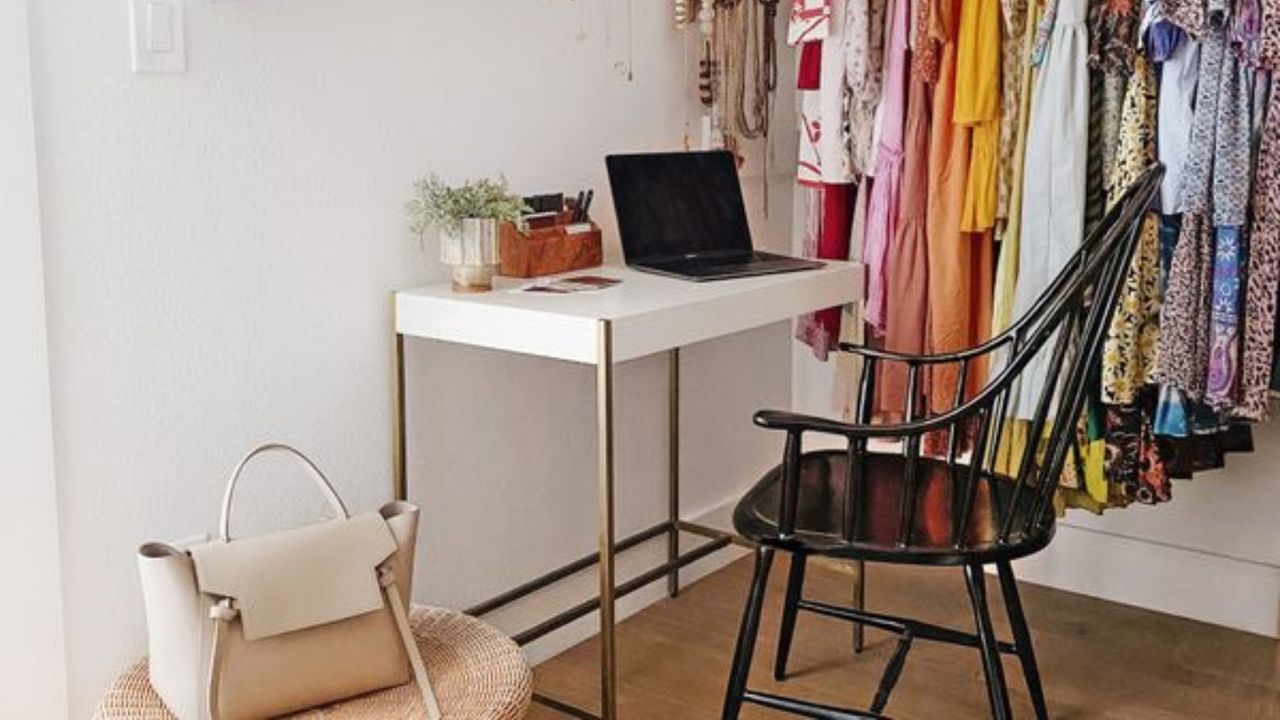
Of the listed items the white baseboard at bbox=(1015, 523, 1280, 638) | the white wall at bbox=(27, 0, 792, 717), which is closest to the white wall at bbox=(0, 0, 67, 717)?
the white wall at bbox=(27, 0, 792, 717)

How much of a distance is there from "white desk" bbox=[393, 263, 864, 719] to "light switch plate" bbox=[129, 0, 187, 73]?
0.56m

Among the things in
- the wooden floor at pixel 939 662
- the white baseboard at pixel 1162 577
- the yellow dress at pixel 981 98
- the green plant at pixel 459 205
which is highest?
the yellow dress at pixel 981 98

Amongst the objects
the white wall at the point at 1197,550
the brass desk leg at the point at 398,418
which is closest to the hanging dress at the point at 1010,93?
the white wall at the point at 1197,550

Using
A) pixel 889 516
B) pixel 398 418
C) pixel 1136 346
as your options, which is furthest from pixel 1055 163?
pixel 398 418

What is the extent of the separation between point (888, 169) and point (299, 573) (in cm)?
159

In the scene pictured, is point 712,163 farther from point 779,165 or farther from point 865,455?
point 865,455

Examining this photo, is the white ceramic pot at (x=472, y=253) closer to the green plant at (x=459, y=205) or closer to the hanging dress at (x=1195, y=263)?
the green plant at (x=459, y=205)

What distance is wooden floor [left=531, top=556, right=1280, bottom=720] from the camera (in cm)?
272

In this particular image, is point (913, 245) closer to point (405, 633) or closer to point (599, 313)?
point (599, 313)

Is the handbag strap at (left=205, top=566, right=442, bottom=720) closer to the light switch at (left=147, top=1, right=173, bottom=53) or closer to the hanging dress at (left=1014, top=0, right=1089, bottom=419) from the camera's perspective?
the light switch at (left=147, top=1, right=173, bottom=53)

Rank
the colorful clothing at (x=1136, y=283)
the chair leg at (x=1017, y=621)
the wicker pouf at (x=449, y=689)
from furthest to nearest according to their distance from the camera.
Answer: the colorful clothing at (x=1136, y=283), the chair leg at (x=1017, y=621), the wicker pouf at (x=449, y=689)

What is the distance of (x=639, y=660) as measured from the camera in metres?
2.91

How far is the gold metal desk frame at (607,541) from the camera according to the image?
89.2 inches

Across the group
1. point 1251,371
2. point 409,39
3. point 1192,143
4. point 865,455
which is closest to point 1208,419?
point 1251,371
